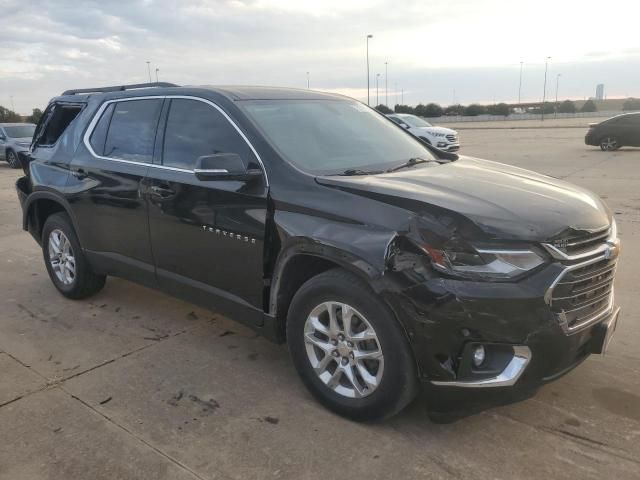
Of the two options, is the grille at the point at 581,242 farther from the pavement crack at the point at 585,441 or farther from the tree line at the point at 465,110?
the tree line at the point at 465,110

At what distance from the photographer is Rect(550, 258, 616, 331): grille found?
2.59 metres

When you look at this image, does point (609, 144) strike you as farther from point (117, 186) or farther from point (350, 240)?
point (350, 240)

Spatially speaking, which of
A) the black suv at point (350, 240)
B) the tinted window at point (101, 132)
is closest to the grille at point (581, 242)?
the black suv at point (350, 240)

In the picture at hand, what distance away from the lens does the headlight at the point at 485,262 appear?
256cm

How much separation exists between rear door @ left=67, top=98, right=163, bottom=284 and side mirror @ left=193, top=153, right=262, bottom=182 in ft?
3.29

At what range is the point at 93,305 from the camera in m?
5.08

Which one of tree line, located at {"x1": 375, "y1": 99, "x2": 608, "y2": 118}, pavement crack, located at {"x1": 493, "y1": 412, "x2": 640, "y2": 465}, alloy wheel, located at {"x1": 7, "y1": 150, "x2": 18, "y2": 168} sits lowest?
tree line, located at {"x1": 375, "y1": 99, "x2": 608, "y2": 118}

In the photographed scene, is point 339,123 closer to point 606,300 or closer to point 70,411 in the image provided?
point 606,300

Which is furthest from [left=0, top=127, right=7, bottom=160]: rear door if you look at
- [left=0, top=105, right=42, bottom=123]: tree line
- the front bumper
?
[left=0, top=105, right=42, bottom=123]: tree line

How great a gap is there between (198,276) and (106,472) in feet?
4.70

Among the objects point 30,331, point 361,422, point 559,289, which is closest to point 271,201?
point 361,422

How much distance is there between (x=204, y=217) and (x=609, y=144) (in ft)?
62.1

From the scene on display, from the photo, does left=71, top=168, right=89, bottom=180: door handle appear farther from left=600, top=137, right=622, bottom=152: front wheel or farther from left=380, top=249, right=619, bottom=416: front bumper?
left=600, top=137, right=622, bottom=152: front wheel

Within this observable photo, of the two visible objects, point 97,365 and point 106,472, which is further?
point 97,365
